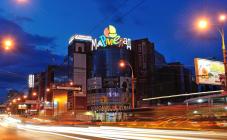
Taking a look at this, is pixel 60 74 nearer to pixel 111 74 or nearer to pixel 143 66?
pixel 111 74

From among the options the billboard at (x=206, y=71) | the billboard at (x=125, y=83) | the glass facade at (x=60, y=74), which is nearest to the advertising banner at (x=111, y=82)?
the billboard at (x=125, y=83)

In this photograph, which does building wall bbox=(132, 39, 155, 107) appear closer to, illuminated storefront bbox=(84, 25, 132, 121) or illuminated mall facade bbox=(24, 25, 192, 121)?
illuminated mall facade bbox=(24, 25, 192, 121)

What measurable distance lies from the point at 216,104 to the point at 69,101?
8786 centimetres

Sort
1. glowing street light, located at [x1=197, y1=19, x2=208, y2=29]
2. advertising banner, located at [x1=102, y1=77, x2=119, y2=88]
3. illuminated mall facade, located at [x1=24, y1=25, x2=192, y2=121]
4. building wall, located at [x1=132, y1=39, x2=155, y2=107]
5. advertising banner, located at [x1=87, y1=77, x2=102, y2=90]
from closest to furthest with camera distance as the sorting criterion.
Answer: glowing street light, located at [x1=197, y1=19, x2=208, y2=29]
illuminated mall facade, located at [x1=24, y1=25, x2=192, y2=121]
advertising banner, located at [x1=102, y1=77, x2=119, y2=88]
advertising banner, located at [x1=87, y1=77, x2=102, y2=90]
building wall, located at [x1=132, y1=39, x2=155, y2=107]

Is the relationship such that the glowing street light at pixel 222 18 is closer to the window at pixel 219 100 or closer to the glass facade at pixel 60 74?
the window at pixel 219 100

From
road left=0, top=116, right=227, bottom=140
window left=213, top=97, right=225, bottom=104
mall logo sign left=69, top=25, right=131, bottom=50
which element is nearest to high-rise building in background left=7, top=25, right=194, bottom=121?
mall logo sign left=69, top=25, right=131, bottom=50

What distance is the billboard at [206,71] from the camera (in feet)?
122

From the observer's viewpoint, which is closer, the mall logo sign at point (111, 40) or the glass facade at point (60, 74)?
the mall logo sign at point (111, 40)

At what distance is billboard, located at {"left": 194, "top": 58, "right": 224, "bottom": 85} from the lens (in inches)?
1459

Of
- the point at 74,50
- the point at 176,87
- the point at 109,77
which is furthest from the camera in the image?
the point at 176,87

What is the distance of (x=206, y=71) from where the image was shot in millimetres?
38094

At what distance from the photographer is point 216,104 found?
1153 inches

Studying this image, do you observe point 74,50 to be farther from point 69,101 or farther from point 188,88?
point 188,88

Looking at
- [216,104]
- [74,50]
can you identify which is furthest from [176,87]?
[216,104]
